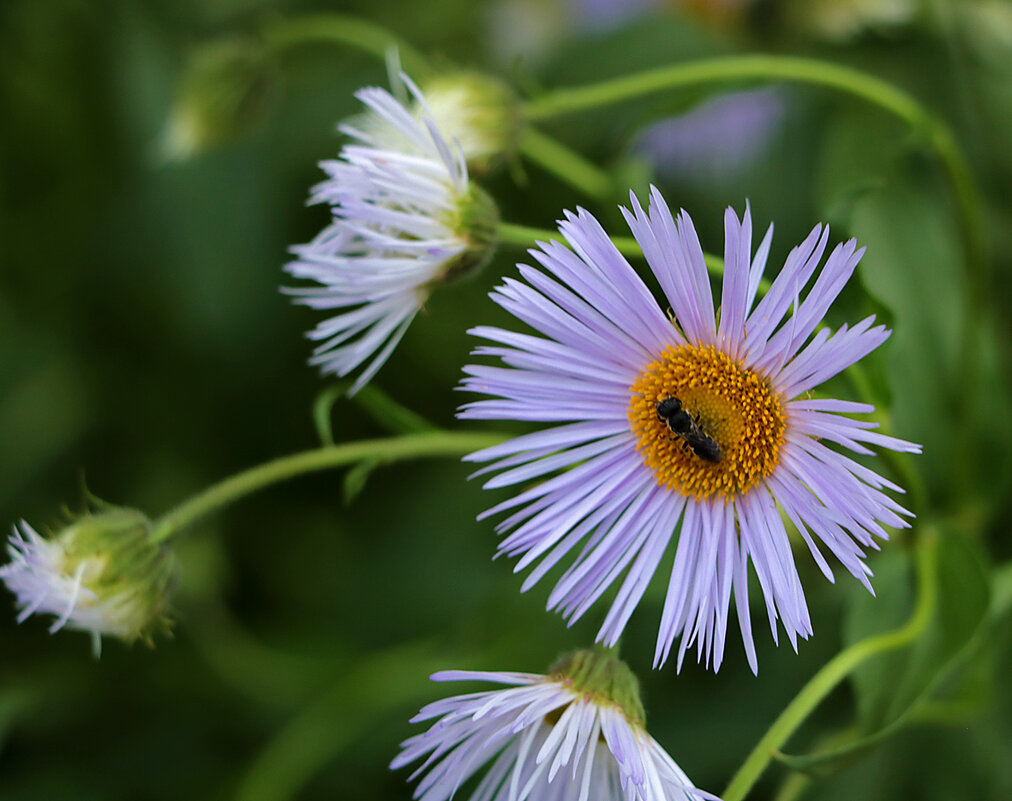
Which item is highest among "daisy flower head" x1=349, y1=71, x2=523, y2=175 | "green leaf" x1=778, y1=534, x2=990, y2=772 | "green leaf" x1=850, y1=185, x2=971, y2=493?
"green leaf" x1=850, y1=185, x2=971, y2=493

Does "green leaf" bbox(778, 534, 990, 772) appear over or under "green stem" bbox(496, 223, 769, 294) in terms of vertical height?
under

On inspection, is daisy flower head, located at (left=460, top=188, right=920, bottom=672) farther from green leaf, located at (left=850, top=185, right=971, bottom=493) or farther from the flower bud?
green leaf, located at (left=850, top=185, right=971, bottom=493)

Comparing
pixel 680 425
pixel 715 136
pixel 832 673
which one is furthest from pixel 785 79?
pixel 715 136

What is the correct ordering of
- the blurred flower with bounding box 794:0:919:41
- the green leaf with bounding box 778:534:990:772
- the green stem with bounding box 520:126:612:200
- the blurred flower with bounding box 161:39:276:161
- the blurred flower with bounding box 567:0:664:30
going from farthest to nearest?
1. the blurred flower with bounding box 567:0:664:30
2. the blurred flower with bounding box 794:0:919:41
3. the blurred flower with bounding box 161:39:276:161
4. the green stem with bounding box 520:126:612:200
5. the green leaf with bounding box 778:534:990:772

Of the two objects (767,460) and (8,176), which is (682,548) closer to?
(767,460)

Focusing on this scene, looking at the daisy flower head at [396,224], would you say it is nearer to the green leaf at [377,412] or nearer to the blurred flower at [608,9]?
the green leaf at [377,412]

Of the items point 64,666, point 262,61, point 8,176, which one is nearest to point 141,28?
point 8,176

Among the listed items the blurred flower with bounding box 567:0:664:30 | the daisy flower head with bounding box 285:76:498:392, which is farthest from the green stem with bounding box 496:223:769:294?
the blurred flower with bounding box 567:0:664:30

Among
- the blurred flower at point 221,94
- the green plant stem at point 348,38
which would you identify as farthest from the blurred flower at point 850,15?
the blurred flower at point 221,94
